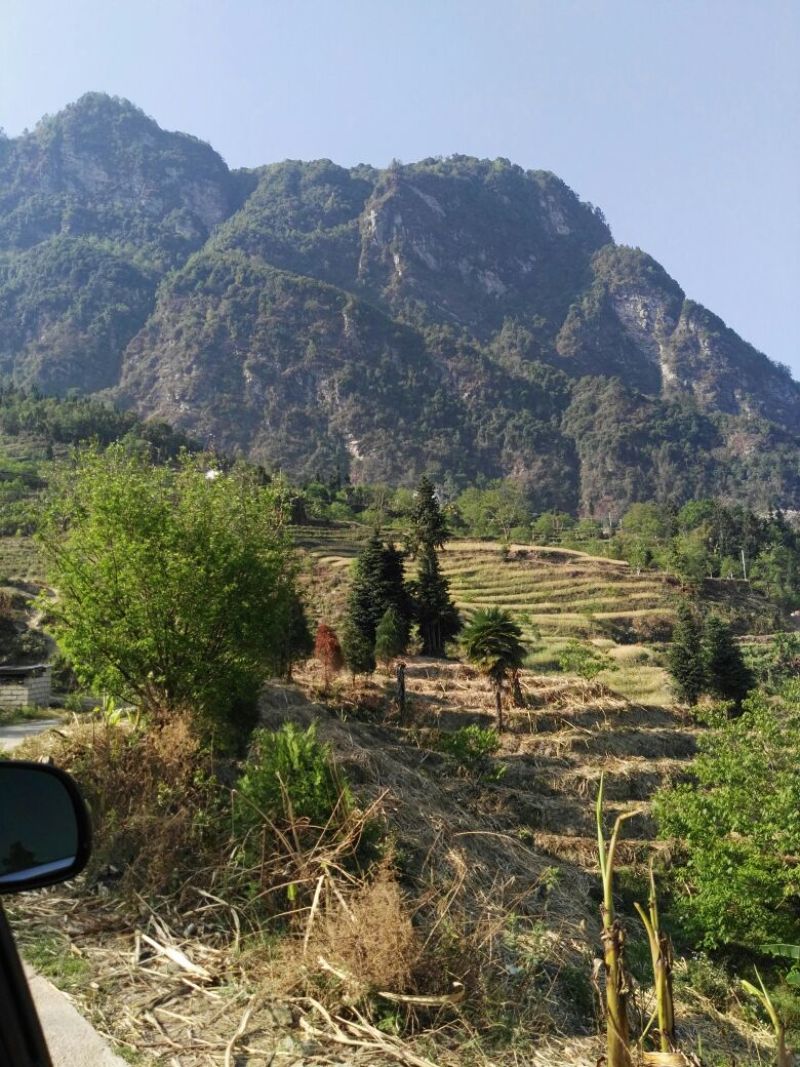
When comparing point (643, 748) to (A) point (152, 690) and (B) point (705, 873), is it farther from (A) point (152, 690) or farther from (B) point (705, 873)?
(A) point (152, 690)

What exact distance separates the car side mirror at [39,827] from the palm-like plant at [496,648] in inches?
902

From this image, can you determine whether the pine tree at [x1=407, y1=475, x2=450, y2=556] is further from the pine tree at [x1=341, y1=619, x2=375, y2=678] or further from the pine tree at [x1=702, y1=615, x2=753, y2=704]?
the pine tree at [x1=702, y1=615, x2=753, y2=704]

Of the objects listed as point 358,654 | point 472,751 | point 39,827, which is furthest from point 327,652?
point 39,827

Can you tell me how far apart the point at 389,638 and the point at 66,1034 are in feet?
85.4

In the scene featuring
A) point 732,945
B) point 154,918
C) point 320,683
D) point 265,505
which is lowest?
point 732,945

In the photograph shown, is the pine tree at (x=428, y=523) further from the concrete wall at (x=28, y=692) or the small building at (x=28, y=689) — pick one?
the concrete wall at (x=28, y=692)

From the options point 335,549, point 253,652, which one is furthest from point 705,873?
point 335,549

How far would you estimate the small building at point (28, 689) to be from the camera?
19.8m

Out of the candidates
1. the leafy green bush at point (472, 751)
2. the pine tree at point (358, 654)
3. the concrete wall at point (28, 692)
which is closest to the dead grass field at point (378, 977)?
the leafy green bush at point (472, 751)

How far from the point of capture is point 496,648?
24.6 meters

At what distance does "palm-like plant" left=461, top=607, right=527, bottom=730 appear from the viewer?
24.5 metres

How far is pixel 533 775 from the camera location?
21344 millimetres

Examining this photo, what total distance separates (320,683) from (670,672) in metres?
17.5

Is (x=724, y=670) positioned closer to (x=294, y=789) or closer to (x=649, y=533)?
(x=294, y=789)
